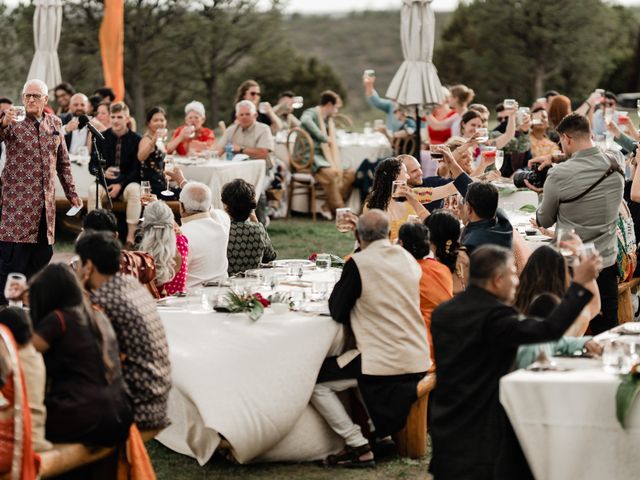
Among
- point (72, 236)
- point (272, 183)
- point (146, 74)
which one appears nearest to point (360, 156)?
point (272, 183)

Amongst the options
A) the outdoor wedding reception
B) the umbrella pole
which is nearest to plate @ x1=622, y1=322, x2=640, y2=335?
the outdoor wedding reception

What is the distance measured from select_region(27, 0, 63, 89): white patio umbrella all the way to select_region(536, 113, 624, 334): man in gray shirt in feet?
28.9

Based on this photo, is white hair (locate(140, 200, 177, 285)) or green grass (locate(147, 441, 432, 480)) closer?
green grass (locate(147, 441, 432, 480))

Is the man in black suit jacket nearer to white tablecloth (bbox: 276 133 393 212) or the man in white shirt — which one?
the man in white shirt

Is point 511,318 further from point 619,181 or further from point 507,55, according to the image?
point 507,55

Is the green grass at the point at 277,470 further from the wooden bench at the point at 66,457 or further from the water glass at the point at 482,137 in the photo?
the water glass at the point at 482,137

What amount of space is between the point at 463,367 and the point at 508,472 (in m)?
0.45

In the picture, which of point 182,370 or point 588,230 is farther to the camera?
point 588,230

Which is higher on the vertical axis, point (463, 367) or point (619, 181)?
point (619, 181)

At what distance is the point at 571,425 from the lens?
4.36 metres

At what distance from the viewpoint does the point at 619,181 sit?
259 inches

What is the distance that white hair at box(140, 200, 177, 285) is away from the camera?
6.19 metres

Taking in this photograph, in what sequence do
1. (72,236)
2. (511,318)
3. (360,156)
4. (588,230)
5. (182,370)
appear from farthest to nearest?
(360,156) → (72,236) → (588,230) → (182,370) → (511,318)

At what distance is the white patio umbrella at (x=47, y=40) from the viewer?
14.0 metres
